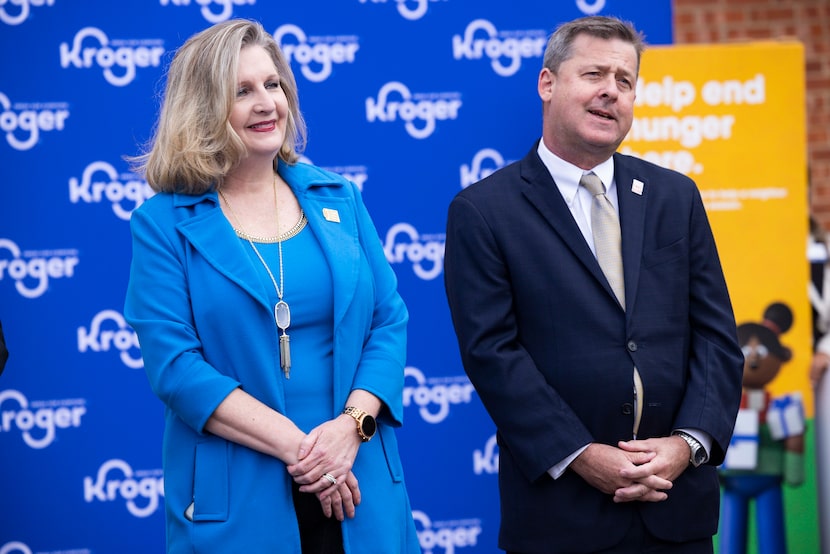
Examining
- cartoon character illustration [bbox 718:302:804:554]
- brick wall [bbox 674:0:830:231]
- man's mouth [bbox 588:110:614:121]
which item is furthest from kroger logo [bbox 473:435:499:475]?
brick wall [bbox 674:0:830:231]

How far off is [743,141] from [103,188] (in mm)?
2600

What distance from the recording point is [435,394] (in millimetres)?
4266

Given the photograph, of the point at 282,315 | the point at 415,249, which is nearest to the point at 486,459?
the point at 415,249

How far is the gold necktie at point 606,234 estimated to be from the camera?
8.78 feet

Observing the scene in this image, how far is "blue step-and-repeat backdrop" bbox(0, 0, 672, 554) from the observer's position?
159 inches

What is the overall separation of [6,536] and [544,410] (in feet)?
8.22

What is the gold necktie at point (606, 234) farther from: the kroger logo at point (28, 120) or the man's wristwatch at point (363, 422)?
the kroger logo at point (28, 120)

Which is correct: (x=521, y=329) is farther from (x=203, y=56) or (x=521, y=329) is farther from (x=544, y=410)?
(x=203, y=56)

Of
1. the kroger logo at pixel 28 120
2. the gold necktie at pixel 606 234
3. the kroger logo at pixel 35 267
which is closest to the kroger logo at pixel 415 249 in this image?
the kroger logo at pixel 35 267

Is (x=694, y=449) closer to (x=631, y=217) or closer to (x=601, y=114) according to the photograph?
(x=631, y=217)

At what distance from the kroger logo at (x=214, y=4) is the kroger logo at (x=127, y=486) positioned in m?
1.81

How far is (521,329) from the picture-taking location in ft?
8.80

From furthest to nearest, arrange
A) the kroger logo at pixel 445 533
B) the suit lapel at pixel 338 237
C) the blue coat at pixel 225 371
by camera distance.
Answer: the kroger logo at pixel 445 533, the suit lapel at pixel 338 237, the blue coat at pixel 225 371

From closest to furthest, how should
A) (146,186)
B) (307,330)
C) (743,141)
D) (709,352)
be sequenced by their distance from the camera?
(307,330) < (709,352) < (146,186) < (743,141)
